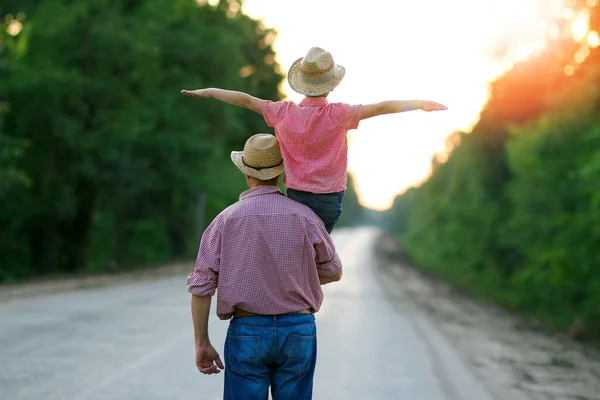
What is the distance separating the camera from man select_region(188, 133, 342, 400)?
3.53 m

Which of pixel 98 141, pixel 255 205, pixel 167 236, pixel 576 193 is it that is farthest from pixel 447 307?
pixel 167 236

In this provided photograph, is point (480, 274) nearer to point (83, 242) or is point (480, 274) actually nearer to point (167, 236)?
point (83, 242)

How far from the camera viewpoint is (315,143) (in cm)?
375

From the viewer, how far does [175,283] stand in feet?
79.6

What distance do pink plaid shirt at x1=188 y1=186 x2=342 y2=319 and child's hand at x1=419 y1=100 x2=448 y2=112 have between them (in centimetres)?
66

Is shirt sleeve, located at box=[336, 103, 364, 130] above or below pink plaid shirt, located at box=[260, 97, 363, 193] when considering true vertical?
above

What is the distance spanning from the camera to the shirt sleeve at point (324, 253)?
3613 millimetres

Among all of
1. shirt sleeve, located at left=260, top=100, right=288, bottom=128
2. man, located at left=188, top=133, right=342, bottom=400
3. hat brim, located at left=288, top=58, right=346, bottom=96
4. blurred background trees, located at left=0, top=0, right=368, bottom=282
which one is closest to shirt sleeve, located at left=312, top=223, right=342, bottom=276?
man, located at left=188, top=133, right=342, bottom=400

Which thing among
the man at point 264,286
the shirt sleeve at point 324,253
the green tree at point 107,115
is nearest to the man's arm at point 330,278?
the shirt sleeve at point 324,253

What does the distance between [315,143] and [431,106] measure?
0.51 meters

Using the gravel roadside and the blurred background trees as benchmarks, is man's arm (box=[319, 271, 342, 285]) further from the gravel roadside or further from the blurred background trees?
the blurred background trees

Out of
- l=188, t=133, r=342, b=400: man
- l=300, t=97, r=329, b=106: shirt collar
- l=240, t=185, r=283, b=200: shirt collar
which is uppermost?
l=300, t=97, r=329, b=106: shirt collar

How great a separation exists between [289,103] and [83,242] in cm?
3069

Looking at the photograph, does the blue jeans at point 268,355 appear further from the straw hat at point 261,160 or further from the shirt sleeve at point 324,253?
the straw hat at point 261,160
